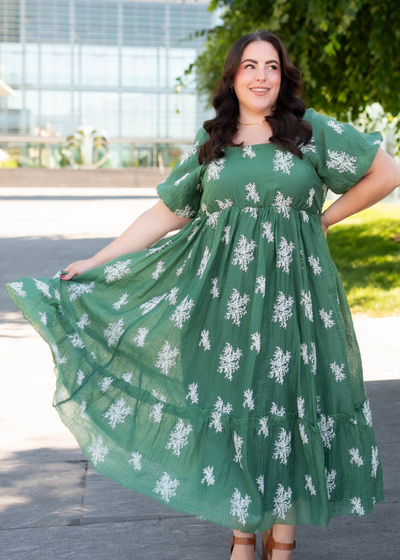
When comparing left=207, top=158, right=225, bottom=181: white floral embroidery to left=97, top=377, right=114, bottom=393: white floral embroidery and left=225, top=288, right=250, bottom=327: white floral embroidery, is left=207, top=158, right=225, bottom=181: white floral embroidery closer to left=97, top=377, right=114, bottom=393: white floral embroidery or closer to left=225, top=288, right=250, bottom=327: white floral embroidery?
left=225, top=288, right=250, bottom=327: white floral embroidery

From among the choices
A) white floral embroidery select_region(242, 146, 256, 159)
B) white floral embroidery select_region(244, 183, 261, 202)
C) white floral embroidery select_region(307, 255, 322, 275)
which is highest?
white floral embroidery select_region(242, 146, 256, 159)

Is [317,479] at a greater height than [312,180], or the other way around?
[312,180]

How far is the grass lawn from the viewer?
8.09 metres

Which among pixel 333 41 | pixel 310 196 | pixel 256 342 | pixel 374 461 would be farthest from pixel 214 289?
pixel 333 41

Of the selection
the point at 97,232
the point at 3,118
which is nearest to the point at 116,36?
the point at 3,118

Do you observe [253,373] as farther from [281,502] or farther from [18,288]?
[18,288]

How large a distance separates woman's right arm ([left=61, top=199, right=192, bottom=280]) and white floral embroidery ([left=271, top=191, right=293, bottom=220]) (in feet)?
1.59

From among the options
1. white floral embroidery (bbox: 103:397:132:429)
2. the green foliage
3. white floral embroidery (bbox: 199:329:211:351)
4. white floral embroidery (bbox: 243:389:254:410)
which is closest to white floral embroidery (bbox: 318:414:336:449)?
white floral embroidery (bbox: 243:389:254:410)

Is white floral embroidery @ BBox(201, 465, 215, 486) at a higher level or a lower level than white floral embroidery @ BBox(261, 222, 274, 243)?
lower

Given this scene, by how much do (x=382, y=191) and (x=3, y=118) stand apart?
183 feet

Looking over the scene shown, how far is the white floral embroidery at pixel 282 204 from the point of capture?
243cm

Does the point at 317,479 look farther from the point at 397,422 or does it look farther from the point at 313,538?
the point at 397,422

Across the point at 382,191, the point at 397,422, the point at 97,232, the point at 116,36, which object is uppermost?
the point at 116,36

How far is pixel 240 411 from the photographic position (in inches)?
95.2
